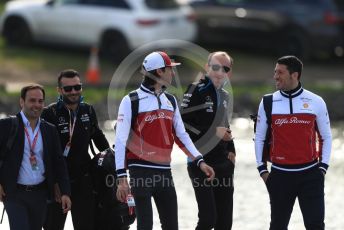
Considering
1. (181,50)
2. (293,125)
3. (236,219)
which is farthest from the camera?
Result: (181,50)

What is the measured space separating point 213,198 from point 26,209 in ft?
6.30

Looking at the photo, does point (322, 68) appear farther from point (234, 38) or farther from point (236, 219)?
point (236, 219)

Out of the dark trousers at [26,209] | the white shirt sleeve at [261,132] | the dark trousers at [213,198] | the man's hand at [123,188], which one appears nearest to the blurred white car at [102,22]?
the dark trousers at [213,198]

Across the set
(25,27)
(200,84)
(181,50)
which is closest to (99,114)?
(181,50)

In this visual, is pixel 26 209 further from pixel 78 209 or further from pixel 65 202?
pixel 78 209

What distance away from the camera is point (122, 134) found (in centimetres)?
944

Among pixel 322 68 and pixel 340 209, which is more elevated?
pixel 322 68

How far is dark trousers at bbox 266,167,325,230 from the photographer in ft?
32.3

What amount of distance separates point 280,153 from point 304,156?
210 millimetres

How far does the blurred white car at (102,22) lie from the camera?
23578 mm

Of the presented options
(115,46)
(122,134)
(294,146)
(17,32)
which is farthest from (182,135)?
(17,32)

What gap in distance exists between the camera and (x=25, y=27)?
84.2 feet

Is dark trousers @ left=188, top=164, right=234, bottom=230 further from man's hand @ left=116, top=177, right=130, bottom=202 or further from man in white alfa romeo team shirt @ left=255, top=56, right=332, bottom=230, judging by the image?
man's hand @ left=116, top=177, right=130, bottom=202

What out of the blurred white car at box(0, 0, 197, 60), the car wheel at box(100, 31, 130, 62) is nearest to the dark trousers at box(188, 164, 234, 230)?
the blurred white car at box(0, 0, 197, 60)
